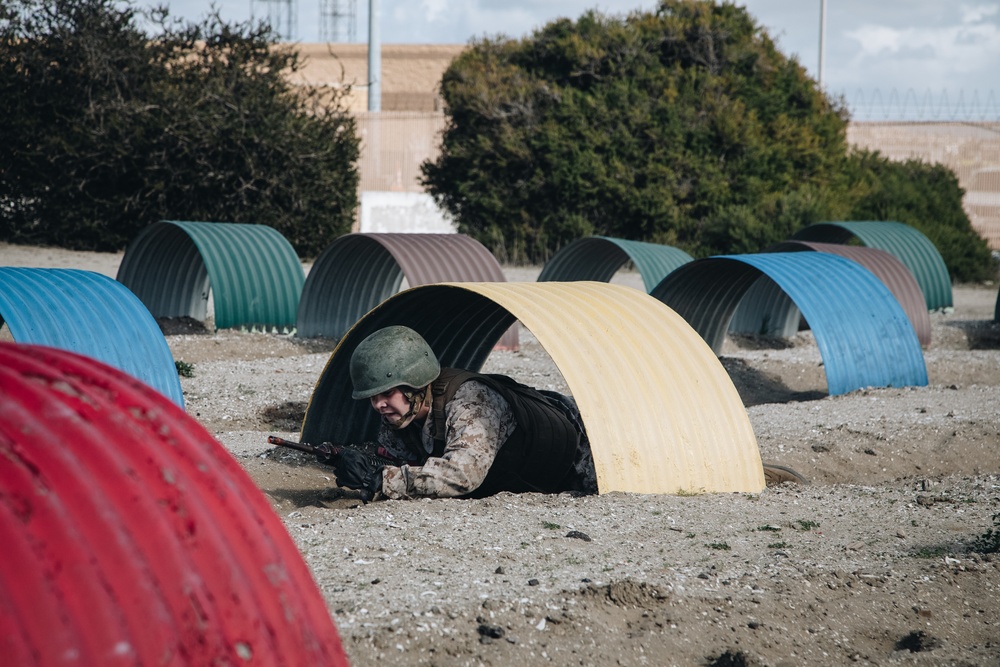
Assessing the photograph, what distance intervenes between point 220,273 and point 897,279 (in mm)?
8232

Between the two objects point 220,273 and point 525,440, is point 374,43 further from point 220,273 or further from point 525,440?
point 525,440

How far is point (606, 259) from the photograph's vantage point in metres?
16.8

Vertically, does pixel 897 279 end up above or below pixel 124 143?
below

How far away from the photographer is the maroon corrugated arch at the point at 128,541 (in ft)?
6.59

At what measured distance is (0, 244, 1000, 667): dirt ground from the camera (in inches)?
150

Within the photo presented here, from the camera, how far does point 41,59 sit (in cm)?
2231

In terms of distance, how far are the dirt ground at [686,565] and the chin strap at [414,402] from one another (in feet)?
1.48

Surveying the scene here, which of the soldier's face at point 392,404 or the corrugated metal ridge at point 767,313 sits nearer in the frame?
the soldier's face at point 392,404

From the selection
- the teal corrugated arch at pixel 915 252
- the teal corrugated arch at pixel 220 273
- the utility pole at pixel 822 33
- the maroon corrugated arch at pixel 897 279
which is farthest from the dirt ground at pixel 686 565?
the utility pole at pixel 822 33

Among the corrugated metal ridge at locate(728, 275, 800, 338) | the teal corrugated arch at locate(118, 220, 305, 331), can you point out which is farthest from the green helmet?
the corrugated metal ridge at locate(728, 275, 800, 338)

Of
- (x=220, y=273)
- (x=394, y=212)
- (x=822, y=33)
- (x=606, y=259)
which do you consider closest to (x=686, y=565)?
(x=220, y=273)

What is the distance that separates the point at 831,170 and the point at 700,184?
325cm

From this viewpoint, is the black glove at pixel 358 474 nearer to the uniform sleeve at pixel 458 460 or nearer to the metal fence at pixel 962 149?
the uniform sleeve at pixel 458 460

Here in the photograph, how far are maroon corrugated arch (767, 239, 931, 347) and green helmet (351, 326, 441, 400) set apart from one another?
29.8ft
